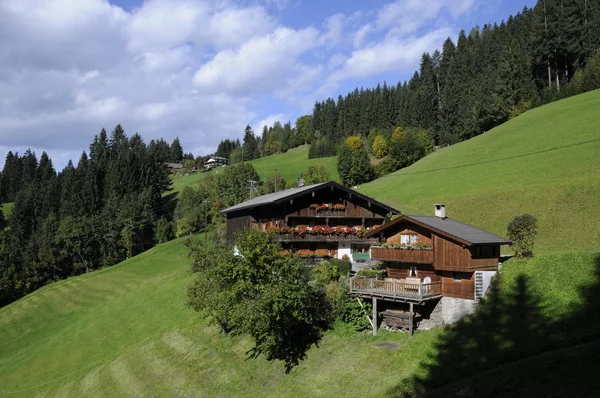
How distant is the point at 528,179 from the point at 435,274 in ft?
105

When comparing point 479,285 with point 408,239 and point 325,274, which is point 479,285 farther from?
point 325,274

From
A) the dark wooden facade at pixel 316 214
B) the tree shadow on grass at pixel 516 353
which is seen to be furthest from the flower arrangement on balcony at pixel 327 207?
the tree shadow on grass at pixel 516 353

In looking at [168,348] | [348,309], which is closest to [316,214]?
[348,309]

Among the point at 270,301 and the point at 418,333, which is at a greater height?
the point at 270,301

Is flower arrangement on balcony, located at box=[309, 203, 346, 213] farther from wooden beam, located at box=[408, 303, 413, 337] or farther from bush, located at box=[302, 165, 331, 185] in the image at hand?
bush, located at box=[302, 165, 331, 185]

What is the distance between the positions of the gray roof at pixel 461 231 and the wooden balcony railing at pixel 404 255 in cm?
189

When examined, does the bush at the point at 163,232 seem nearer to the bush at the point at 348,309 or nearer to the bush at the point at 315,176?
the bush at the point at 315,176

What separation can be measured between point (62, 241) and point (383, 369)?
7660cm

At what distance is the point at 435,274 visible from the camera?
3067 cm

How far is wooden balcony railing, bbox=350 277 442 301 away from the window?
4.04 meters

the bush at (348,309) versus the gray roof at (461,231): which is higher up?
the gray roof at (461,231)

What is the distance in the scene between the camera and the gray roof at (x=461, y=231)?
94.8 feet

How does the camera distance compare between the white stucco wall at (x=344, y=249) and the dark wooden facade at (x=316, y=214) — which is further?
the white stucco wall at (x=344, y=249)

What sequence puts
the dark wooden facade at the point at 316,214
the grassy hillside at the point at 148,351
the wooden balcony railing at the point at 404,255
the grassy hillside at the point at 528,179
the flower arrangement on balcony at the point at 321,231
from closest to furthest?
the grassy hillside at the point at 148,351, the wooden balcony railing at the point at 404,255, the flower arrangement on balcony at the point at 321,231, the grassy hillside at the point at 528,179, the dark wooden facade at the point at 316,214
